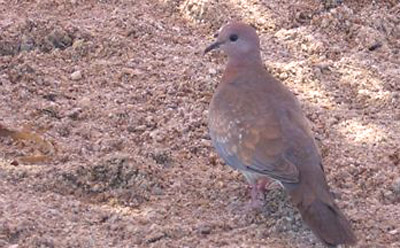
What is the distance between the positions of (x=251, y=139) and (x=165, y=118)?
972mm

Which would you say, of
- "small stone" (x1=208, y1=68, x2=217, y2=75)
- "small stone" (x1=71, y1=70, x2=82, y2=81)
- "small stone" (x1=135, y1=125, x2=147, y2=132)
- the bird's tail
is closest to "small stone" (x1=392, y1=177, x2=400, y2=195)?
the bird's tail

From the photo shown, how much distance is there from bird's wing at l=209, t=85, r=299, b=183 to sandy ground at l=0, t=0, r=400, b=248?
9.8 inches

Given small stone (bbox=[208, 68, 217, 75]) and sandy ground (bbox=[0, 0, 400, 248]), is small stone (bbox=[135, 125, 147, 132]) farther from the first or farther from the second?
small stone (bbox=[208, 68, 217, 75])

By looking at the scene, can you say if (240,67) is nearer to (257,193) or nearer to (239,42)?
(239,42)

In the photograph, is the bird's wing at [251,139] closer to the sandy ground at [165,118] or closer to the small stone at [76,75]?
the sandy ground at [165,118]

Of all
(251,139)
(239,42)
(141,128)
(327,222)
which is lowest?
(141,128)

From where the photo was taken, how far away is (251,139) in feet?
14.8

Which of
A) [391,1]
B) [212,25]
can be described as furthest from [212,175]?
[391,1]

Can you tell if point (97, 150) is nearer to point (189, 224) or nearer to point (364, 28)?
point (189, 224)

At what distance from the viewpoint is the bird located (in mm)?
4230

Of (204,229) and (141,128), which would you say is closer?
(204,229)

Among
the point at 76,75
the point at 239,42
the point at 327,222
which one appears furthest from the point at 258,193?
the point at 76,75

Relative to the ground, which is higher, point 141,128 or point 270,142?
point 270,142

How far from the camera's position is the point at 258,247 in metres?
4.27
